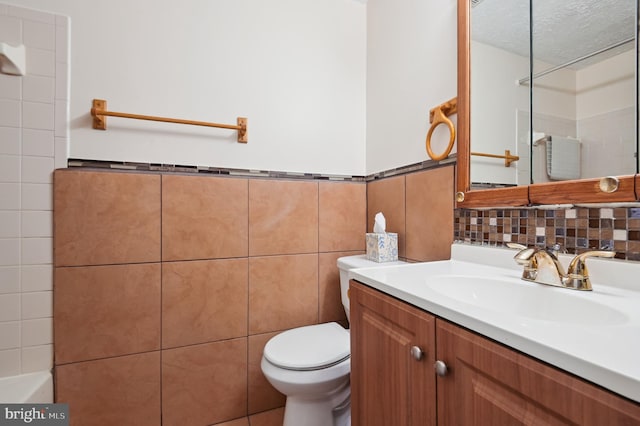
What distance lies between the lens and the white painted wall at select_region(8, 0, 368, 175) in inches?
48.9

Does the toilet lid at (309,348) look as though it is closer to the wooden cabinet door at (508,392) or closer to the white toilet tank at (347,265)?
the white toilet tank at (347,265)

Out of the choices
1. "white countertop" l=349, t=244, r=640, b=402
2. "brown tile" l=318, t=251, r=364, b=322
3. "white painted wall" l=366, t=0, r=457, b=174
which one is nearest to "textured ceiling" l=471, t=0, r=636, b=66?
"white painted wall" l=366, t=0, r=457, b=174

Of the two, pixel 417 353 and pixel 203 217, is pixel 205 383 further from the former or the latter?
pixel 417 353

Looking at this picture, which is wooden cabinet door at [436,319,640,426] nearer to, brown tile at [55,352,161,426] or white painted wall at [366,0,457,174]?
white painted wall at [366,0,457,174]

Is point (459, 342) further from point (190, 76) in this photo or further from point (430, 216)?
point (190, 76)

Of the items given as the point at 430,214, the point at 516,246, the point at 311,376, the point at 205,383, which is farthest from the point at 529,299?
the point at 205,383

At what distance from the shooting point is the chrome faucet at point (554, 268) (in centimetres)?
68

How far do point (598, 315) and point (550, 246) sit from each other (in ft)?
0.87

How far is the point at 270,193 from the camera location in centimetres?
148

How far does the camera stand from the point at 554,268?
722 millimetres

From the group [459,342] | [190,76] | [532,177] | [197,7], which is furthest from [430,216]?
[197,7]

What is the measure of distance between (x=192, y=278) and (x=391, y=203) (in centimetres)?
104

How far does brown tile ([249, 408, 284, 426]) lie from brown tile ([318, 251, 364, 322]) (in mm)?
496

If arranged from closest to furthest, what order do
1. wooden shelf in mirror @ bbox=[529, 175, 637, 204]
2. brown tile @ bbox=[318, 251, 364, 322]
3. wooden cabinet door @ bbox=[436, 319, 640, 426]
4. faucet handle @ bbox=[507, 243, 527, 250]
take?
wooden cabinet door @ bbox=[436, 319, 640, 426] → wooden shelf in mirror @ bbox=[529, 175, 637, 204] → faucet handle @ bbox=[507, 243, 527, 250] → brown tile @ bbox=[318, 251, 364, 322]
